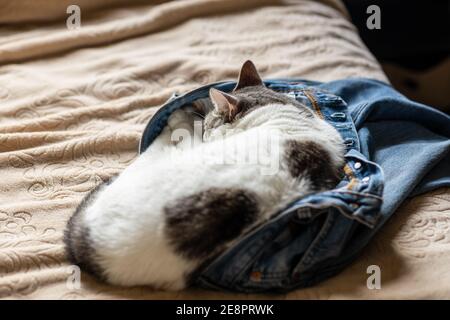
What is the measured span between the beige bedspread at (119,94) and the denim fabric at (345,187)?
0.04 metres

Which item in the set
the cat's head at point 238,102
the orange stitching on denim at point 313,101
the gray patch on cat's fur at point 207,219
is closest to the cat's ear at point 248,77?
the cat's head at point 238,102

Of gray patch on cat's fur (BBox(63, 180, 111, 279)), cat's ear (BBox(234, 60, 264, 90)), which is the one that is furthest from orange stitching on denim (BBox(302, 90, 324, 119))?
gray patch on cat's fur (BBox(63, 180, 111, 279))

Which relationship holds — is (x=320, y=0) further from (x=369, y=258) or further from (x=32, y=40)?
(x=369, y=258)

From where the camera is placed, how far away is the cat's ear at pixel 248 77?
1370mm

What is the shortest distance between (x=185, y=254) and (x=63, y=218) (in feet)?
1.19

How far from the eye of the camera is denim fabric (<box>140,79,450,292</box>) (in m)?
0.98

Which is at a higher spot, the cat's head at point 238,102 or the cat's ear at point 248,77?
the cat's ear at point 248,77

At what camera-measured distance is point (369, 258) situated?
106 cm

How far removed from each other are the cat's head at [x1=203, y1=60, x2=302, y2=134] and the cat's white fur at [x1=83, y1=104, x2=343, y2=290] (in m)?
0.14

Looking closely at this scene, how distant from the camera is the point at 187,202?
96 cm

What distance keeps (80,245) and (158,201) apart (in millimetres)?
189

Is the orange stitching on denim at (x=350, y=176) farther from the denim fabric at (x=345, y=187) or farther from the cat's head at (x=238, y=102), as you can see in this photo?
the cat's head at (x=238, y=102)

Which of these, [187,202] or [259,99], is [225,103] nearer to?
[259,99]

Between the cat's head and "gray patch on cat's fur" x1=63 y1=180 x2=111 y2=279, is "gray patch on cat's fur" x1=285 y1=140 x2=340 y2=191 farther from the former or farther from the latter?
"gray patch on cat's fur" x1=63 y1=180 x2=111 y2=279
